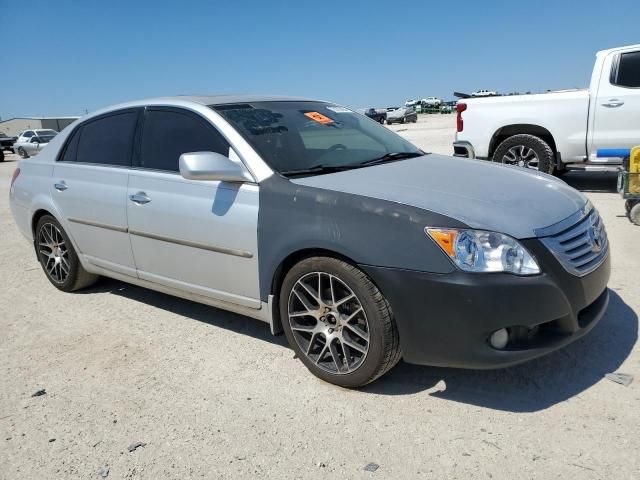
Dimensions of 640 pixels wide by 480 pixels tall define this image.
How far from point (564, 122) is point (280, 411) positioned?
6926 mm

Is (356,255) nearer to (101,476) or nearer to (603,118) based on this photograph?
(101,476)

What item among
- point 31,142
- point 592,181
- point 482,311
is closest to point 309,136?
point 482,311

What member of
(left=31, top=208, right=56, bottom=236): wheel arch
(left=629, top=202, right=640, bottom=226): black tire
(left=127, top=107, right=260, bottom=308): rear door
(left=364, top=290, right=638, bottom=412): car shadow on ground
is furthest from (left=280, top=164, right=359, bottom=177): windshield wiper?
(left=629, top=202, right=640, bottom=226): black tire

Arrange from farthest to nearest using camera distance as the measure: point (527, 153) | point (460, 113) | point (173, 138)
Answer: point (460, 113), point (527, 153), point (173, 138)

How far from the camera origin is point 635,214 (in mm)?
5883

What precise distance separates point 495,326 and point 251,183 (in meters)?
1.59

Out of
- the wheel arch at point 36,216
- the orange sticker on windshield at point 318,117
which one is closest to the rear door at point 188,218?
the orange sticker on windshield at point 318,117

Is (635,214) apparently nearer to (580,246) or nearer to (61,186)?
(580,246)

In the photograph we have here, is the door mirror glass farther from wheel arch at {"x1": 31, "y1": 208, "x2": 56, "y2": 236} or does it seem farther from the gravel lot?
wheel arch at {"x1": 31, "y1": 208, "x2": 56, "y2": 236}

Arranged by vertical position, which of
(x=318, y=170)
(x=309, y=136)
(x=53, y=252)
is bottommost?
(x=53, y=252)

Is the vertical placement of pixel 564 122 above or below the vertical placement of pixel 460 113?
below

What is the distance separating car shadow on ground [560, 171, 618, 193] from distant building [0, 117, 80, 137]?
63.2m

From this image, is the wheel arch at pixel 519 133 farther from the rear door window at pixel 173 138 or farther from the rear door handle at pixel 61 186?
the rear door handle at pixel 61 186

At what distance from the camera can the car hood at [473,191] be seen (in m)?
2.61
